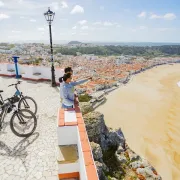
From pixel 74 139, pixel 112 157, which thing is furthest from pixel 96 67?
pixel 74 139

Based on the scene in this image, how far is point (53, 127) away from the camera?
665cm

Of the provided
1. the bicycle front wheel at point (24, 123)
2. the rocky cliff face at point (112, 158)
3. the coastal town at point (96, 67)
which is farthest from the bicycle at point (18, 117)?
the rocky cliff face at point (112, 158)

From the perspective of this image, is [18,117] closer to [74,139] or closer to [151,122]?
[74,139]

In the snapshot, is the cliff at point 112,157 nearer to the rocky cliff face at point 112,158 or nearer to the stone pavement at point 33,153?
the rocky cliff face at point 112,158

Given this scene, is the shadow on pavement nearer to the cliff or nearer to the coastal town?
the coastal town

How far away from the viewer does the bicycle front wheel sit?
5979mm

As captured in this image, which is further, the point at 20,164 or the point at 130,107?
the point at 130,107

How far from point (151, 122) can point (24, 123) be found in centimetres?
1828

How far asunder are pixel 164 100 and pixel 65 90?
29152 mm

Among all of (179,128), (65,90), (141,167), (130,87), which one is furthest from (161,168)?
(130,87)

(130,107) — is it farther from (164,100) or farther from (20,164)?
(20,164)

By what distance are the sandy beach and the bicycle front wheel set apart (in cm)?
978

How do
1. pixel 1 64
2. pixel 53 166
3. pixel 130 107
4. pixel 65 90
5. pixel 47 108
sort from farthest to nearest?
1. pixel 130 107
2. pixel 1 64
3. pixel 47 108
4. pixel 65 90
5. pixel 53 166

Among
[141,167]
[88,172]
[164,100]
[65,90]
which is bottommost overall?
[164,100]
